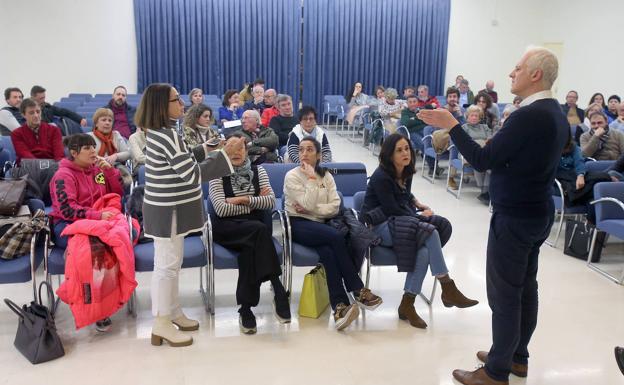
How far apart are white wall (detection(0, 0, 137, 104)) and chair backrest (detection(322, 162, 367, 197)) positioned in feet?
23.9

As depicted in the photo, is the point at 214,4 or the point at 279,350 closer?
the point at 279,350

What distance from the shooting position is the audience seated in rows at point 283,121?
20.4 ft

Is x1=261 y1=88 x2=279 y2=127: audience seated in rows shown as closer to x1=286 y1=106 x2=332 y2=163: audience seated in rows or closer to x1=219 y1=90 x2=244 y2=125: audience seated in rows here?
x1=219 y1=90 x2=244 y2=125: audience seated in rows

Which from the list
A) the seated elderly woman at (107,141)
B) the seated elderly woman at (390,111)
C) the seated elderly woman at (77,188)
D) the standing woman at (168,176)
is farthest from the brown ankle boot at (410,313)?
the seated elderly woman at (390,111)

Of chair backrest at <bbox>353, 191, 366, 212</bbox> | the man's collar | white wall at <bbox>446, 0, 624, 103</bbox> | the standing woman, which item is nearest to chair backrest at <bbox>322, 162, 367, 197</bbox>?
chair backrest at <bbox>353, 191, 366, 212</bbox>

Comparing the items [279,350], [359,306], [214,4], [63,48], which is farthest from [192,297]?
[214,4]

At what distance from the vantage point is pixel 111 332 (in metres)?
3.22

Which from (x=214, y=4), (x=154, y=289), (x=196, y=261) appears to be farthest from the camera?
(x=214, y=4)

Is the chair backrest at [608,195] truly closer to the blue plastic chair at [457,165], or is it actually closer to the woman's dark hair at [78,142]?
the blue plastic chair at [457,165]

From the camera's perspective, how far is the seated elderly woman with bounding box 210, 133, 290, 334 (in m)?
3.25

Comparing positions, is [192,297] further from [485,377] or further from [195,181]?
[485,377]

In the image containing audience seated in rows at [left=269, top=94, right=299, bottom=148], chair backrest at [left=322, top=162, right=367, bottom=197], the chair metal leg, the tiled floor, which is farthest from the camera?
audience seated in rows at [left=269, top=94, right=299, bottom=148]

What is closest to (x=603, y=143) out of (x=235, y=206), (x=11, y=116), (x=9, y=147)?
(x=235, y=206)

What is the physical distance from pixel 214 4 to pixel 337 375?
33.8 feet
